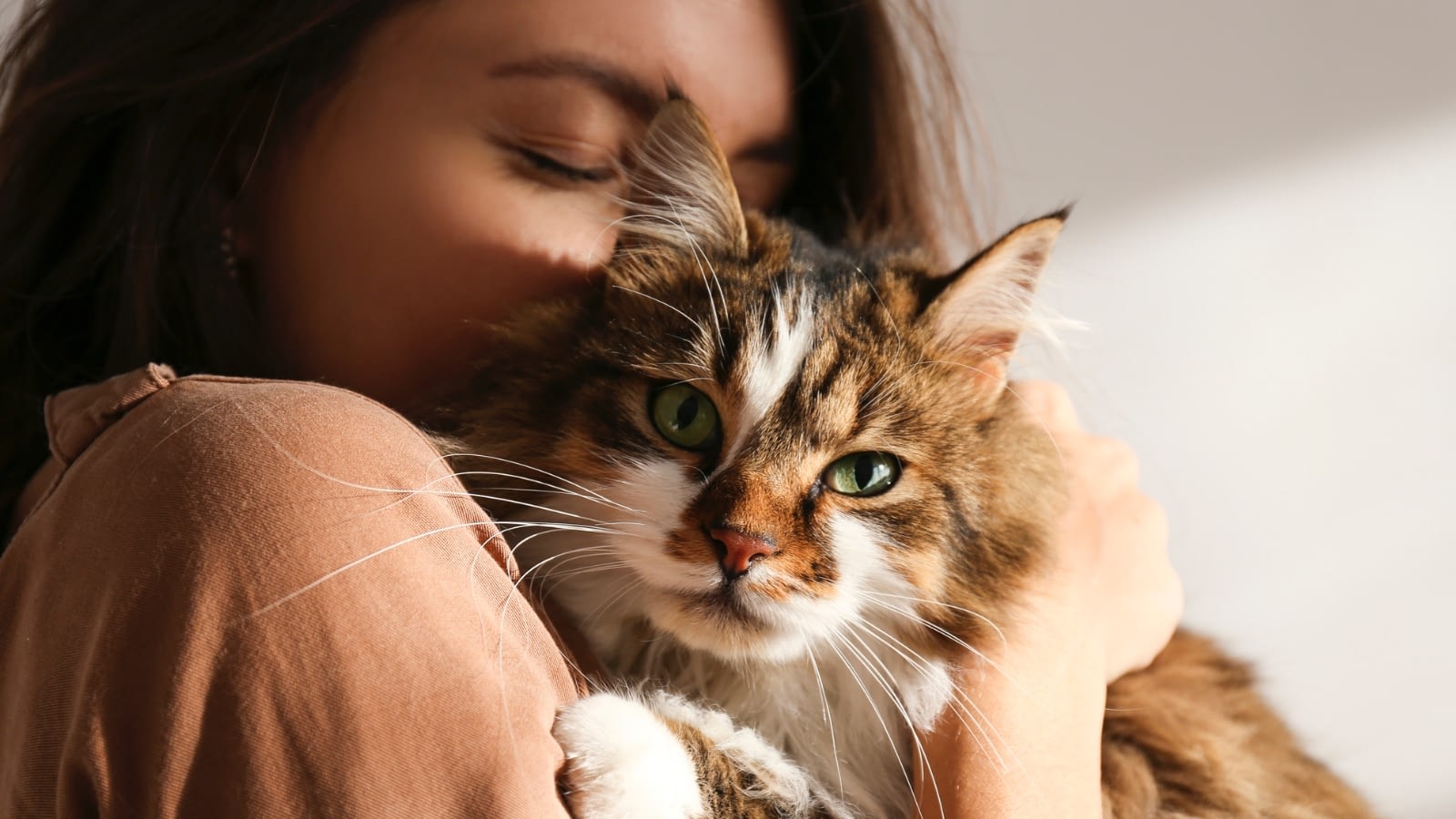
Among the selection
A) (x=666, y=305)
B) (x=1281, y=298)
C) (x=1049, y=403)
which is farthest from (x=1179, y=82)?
(x=666, y=305)

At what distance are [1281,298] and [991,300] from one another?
137 centimetres

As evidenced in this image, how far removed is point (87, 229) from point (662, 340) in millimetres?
934

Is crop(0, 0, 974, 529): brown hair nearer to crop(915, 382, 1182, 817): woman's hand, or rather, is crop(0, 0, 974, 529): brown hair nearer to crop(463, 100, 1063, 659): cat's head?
crop(463, 100, 1063, 659): cat's head

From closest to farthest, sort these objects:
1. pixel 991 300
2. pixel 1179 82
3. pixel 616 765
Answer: pixel 616 765 → pixel 991 300 → pixel 1179 82

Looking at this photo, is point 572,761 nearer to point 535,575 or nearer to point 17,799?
point 535,575

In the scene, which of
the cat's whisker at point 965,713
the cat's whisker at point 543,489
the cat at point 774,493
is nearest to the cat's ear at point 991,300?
the cat at point 774,493

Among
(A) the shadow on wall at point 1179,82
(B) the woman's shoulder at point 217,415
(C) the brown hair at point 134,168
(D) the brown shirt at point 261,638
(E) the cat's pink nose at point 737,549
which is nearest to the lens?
(D) the brown shirt at point 261,638

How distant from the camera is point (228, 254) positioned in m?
1.38

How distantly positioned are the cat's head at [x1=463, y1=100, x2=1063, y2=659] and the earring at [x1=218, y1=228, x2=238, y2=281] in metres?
0.44

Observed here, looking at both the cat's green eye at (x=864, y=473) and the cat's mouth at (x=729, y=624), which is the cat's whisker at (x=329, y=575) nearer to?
the cat's mouth at (x=729, y=624)

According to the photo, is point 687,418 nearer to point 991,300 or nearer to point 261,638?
point 991,300

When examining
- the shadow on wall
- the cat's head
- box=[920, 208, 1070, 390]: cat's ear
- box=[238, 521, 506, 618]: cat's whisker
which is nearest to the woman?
box=[238, 521, 506, 618]: cat's whisker

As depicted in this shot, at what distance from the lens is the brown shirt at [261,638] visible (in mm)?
717

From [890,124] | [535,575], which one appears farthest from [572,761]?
[890,124]
